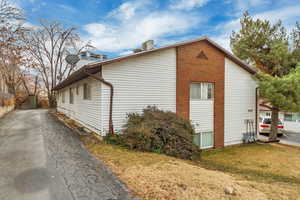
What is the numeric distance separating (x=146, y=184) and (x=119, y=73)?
5.11m

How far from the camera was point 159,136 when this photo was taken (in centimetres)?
639

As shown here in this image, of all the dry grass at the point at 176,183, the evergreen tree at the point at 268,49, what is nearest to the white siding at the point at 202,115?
the evergreen tree at the point at 268,49

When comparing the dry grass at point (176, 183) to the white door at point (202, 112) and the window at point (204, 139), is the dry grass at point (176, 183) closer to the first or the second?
the white door at point (202, 112)

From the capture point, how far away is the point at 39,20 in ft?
79.4

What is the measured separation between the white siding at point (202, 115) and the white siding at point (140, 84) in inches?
54.4

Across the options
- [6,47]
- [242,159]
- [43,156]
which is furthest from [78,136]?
[242,159]

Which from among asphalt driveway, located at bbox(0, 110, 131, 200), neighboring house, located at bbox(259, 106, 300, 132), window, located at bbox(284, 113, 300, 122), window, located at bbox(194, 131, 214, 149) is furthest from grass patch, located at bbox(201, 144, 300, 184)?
window, located at bbox(284, 113, 300, 122)

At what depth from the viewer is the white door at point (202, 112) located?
9.30 metres

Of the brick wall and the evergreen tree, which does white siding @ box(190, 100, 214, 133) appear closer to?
the brick wall

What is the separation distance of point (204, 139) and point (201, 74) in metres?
3.84

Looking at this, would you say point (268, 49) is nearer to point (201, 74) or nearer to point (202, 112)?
point (201, 74)

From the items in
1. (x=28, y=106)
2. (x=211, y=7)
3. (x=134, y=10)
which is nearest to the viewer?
(x=134, y=10)

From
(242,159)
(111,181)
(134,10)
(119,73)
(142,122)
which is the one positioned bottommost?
(242,159)

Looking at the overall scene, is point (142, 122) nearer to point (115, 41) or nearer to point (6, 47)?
point (6, 47)
